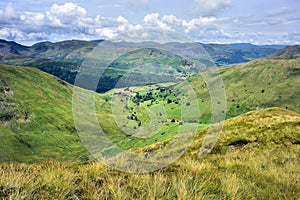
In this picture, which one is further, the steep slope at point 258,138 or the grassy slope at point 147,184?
the steep slope at point 258,138

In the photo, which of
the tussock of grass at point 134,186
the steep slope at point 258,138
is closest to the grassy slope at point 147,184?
the tussock of grass at point 134,186

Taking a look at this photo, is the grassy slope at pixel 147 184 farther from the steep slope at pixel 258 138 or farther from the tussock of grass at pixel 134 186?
the steep slope at pixel 258 138

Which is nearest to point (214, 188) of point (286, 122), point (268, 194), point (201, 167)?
point (268, 194)

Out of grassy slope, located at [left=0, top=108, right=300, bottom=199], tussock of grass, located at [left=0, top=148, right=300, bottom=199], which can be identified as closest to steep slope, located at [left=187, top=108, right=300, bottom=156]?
grassy slope, located at [left=0, top=108, right=300, bottom=199]

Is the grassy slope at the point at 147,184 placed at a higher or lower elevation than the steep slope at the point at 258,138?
higher

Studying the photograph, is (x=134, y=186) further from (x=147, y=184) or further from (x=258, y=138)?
(x=258, y=138)

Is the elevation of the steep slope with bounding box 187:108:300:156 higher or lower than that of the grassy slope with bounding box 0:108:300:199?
lower

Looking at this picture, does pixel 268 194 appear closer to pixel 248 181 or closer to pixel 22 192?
pixel 248 181

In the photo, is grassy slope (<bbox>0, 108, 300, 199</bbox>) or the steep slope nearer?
grassy slope (<bbox>0, 108, 300, 199</bbox>)

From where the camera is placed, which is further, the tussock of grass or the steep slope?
the steep slope

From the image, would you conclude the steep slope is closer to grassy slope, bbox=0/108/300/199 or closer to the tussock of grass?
grassy slope, bbox=0/108/300/199

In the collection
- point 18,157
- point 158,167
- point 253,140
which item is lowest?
point 18,157
